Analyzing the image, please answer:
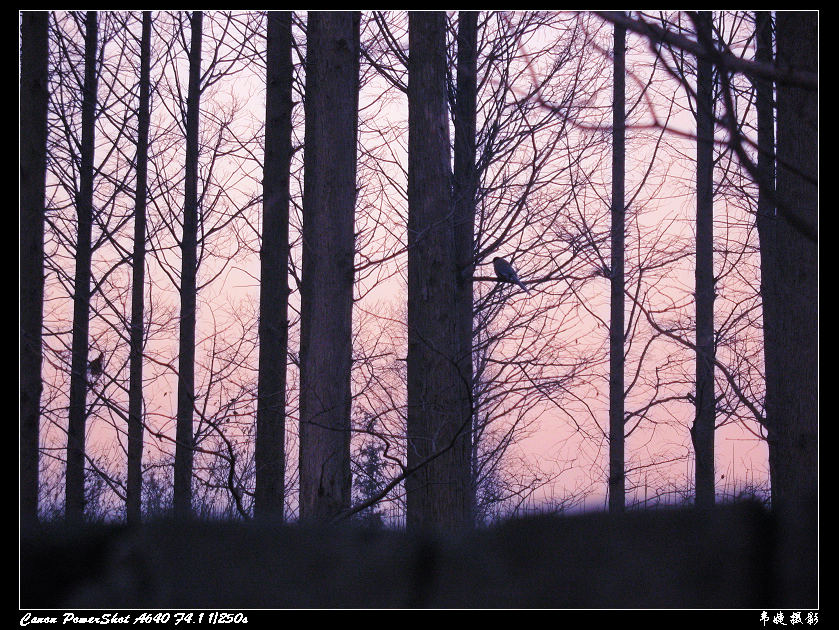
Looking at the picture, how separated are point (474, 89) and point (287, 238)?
314 cm

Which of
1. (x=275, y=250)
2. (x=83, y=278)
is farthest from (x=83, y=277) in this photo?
(x=275, y=250)

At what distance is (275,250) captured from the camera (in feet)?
33.0

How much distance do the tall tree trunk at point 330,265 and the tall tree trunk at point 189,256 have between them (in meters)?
4.51

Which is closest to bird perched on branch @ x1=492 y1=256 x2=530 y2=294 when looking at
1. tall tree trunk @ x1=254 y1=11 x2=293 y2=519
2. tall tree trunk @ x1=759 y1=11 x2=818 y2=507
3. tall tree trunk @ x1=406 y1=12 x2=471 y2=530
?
tall tree trunk @ x1=406 y1=12 x2=471 y2=530

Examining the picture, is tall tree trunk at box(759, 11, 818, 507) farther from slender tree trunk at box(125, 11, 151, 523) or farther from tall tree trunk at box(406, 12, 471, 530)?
slender tree trunk at box(125, 11, 151, 523)

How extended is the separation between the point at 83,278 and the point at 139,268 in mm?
756

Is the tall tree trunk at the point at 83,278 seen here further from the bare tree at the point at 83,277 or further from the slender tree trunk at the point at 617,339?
the slender tree trunk at the point at 617,339

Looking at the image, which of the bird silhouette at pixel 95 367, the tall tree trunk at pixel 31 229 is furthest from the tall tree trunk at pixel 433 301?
the bird silhouette at pixel 95 367

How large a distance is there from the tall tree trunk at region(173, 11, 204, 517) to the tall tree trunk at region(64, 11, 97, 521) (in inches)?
47.0

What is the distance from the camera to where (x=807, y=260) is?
586 centimetres

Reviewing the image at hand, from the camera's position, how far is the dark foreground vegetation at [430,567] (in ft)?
13.4

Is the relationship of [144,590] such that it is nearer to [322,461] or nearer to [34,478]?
[322,461]

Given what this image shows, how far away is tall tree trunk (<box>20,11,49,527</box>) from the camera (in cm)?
666

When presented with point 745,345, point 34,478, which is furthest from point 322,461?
point 745,345
